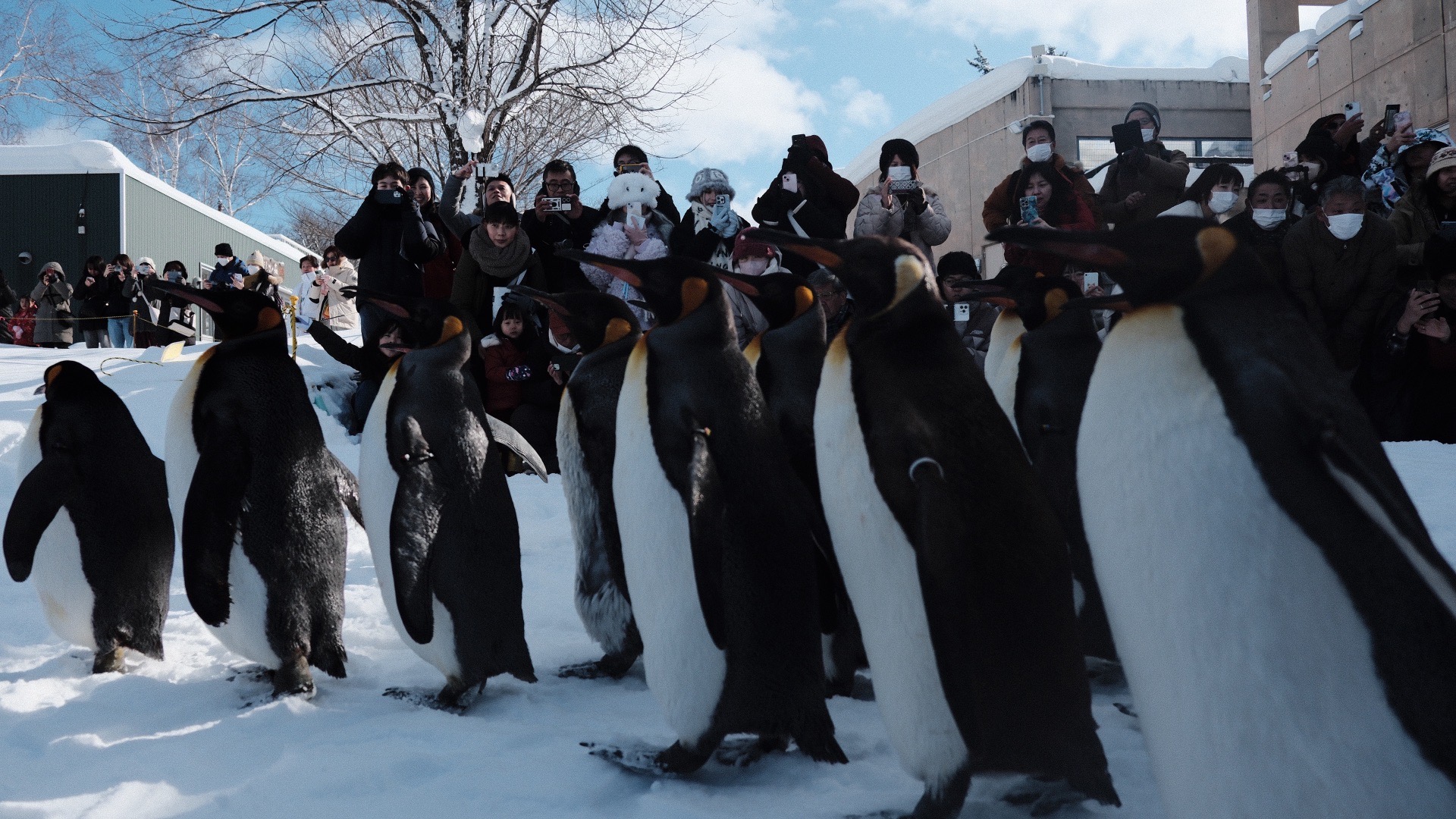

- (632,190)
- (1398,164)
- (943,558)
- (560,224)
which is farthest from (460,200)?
(1398,164)

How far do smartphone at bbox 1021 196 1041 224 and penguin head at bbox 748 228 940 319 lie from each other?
125 inches

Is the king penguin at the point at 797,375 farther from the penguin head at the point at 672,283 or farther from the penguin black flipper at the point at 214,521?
the penguin black flipper at the point at 214,521

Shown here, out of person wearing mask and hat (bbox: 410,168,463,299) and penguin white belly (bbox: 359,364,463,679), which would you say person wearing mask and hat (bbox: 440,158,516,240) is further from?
penguin white belly (bbox: 359,364,463,679)

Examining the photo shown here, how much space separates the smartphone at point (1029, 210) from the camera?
4805mm

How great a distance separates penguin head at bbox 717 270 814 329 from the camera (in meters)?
2.65

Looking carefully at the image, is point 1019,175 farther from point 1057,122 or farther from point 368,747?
point 1057,122

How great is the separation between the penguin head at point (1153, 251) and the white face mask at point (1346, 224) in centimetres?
405

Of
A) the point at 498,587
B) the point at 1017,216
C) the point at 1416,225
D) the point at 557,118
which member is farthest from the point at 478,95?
the point at 498,587

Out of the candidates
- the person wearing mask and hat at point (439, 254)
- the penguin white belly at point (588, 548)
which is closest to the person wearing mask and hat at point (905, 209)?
the person wearing mask and hat at point (439, 254)

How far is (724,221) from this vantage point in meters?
4.68

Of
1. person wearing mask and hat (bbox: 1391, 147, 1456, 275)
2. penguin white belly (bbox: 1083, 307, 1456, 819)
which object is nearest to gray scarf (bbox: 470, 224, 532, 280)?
penguin white belly (bbox: 1083, 307, 1456, 819)

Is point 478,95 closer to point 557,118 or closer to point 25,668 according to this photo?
point 557,118

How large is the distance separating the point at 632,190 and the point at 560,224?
0.60 metres

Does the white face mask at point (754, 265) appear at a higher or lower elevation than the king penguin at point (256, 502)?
higher
